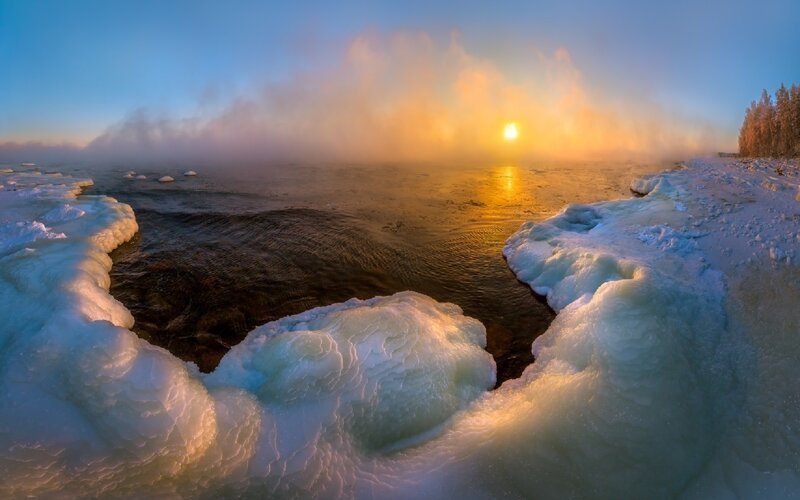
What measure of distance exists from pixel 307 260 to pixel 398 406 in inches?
220

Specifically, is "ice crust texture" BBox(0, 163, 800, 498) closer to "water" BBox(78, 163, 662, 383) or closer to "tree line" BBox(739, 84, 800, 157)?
"water" BBox(78, 163, 662, 383)

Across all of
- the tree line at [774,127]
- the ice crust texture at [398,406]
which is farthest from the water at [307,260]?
the tree line at [774,127]

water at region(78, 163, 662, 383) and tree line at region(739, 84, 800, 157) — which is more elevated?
tree line at region(739, 84, 800, 157)

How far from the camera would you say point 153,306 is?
659cm

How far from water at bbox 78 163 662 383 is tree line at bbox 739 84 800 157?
36.2 m

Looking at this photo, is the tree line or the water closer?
the water

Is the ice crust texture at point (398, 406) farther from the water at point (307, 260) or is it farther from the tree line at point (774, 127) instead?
the tree line at point (774, 127)

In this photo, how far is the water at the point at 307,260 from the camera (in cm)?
617

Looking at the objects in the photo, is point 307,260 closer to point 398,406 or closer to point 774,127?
point 398,406

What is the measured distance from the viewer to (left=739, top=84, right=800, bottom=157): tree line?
36.2 metres

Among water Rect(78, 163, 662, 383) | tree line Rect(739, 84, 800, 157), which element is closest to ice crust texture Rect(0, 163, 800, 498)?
water Rect(78, 163, 662, 383)

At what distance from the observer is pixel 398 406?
13.3 ft

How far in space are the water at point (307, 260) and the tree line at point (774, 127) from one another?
36.2 metres

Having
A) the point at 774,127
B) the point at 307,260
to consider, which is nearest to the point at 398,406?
the point at 307,260
